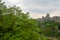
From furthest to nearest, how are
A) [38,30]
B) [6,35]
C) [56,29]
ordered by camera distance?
1. [56,29]
2. [38,30]
3. [6,35]

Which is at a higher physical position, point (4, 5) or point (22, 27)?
point (4, 5)

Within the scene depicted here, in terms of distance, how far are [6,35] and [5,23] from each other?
552mm

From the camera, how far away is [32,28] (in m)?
9.12

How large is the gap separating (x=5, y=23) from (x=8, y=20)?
168 mm

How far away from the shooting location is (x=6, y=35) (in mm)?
8766

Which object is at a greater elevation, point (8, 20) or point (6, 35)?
point (8, 20)

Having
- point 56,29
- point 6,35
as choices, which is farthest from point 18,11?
point 56,29

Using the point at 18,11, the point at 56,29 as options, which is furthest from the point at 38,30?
the point at 56,29

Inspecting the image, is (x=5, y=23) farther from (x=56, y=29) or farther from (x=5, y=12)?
(x=56, y=29)

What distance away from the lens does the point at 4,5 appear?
380 inches

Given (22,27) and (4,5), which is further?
(4,5)

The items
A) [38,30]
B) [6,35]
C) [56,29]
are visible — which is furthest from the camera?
[56,29]

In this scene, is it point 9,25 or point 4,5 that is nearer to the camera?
point 9,25

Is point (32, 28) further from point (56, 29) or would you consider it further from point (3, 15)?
point (56, 29)
